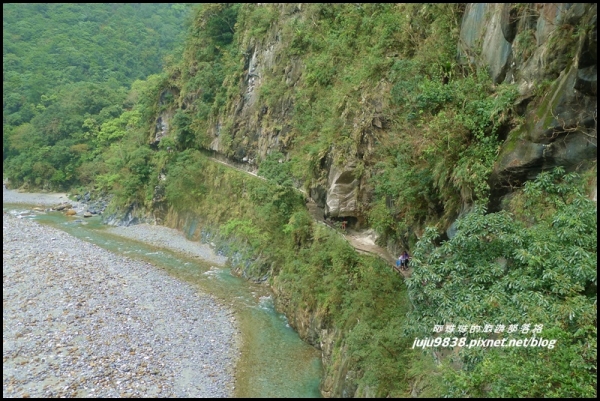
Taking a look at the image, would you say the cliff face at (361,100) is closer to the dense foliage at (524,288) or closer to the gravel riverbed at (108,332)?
the dense foliage at (524,288)

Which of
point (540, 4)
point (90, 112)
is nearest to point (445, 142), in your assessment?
point (540, 4)

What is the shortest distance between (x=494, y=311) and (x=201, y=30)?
A: 35513 millimetres

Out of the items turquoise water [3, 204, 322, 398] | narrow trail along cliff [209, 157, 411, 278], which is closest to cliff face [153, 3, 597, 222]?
narrow trail along cliff [209, 157, 411, 278]

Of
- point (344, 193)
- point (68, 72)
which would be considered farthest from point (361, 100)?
point (68, 72)

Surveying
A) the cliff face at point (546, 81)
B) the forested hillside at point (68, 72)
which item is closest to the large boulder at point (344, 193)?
the cliff face at point (546, 81)

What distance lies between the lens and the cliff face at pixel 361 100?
9727mm

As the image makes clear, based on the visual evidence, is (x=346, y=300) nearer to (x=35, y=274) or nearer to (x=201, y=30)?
(x=35, y=274)

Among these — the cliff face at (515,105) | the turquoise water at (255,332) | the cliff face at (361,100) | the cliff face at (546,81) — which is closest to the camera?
the cliff face at (546,81)

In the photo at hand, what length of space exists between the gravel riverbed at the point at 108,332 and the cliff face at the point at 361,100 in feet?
11.3

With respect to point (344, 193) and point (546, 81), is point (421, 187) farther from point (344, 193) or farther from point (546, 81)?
point (344, 193)

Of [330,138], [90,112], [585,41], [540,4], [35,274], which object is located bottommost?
[35,274]

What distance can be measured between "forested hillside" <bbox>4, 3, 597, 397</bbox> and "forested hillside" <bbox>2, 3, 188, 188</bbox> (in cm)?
2310

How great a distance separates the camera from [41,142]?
164ft

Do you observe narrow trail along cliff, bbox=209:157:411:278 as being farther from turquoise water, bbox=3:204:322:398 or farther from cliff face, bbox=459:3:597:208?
cliff face, bbox=459:3:597:208
